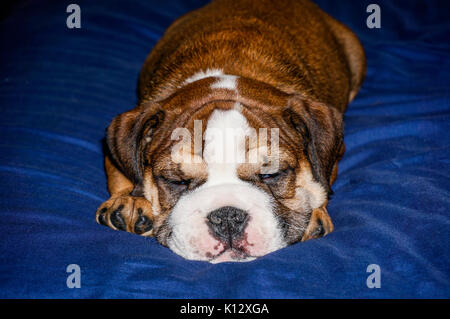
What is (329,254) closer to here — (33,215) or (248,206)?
(248,206)

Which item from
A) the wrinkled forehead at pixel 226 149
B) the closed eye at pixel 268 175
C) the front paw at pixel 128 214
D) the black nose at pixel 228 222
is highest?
the wrinkled forehead at pixel 226 149

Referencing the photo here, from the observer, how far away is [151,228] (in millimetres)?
3357

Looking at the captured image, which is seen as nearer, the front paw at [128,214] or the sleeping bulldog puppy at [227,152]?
the sleeping bulldog puppy at [227,152]

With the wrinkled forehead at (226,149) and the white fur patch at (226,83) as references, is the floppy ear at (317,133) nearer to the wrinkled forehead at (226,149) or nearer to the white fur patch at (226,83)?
the wrinkled forehead at (226,149)

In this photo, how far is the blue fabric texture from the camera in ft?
8.30

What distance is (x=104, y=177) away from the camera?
12.6 feet

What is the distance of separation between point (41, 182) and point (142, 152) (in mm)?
746

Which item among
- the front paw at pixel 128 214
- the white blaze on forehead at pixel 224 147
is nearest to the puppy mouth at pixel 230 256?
A: the white blaze on forehead at pixel 224 147

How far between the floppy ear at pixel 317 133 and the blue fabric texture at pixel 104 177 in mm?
310

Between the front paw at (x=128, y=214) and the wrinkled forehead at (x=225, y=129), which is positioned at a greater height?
the wrinkled forehead at (x=225, y=129)

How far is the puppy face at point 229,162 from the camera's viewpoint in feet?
9.62

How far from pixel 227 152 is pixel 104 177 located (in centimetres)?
131

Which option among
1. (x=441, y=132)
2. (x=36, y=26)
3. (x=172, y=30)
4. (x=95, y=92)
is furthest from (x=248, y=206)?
(x=36, y=26)
